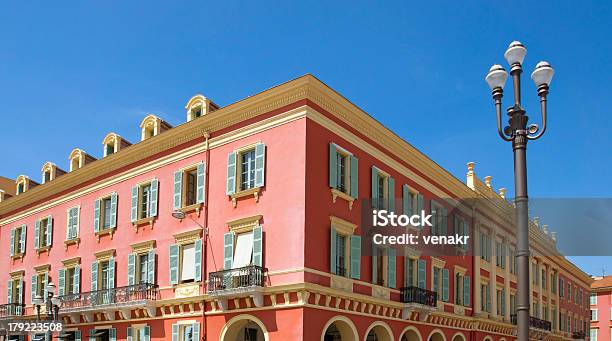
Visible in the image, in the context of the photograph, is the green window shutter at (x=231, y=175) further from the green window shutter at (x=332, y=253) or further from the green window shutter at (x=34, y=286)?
the green window shutter at (x=34, y=286)

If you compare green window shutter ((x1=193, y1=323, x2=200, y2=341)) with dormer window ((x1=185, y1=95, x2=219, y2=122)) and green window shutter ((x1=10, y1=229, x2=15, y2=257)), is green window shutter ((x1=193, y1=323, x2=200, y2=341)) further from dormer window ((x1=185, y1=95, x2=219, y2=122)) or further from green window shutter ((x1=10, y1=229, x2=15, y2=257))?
green window shutter ((x1=10, y1=229, x2=15, y2=257))

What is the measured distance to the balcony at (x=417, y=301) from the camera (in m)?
27.0

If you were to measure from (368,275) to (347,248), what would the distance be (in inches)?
71.1

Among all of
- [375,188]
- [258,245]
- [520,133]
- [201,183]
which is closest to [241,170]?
[201,183]

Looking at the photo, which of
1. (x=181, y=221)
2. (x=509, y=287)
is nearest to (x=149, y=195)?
(x=181, y=221)

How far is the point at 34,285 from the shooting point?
113 ft

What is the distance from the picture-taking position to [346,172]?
976 inches

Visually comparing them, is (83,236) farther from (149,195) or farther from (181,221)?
(181,221)

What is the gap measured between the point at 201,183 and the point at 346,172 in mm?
5834

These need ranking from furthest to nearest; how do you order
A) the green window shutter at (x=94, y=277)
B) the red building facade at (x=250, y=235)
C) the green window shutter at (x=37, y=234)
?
the green window shutter at (x=37, y=234)
the green window shutter at (x=94, y=277)
the red building facade at (x=250, y=235)

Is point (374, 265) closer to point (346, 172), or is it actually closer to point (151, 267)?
point (346, 172)

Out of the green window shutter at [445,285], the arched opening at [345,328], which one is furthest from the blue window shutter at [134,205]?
the green window shutter at [445,285]

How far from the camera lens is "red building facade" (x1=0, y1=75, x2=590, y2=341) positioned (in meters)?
22.6

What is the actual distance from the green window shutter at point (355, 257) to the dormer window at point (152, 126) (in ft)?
33.9
